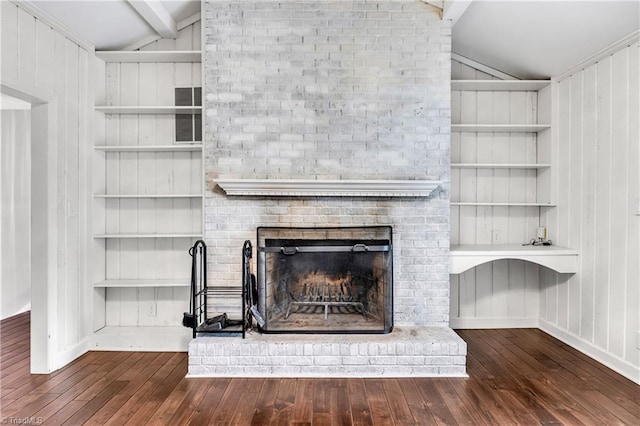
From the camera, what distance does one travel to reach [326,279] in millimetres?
3135

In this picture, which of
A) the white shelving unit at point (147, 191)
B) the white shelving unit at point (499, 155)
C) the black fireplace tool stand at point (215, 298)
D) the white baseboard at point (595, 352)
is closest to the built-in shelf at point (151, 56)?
the white shelving unit at point (147, 191)

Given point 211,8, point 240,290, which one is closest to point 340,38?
point 211,8

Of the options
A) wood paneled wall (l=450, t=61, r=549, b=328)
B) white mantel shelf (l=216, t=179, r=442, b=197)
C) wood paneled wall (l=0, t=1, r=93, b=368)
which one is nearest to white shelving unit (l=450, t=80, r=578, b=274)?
wood paneled wall (l=450, t=61, r=549, b=328)

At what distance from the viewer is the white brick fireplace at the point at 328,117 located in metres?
3.09

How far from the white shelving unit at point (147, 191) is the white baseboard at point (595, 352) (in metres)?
3.29

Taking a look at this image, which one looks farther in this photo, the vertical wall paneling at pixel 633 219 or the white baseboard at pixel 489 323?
the white baseboard at pixel 489 323

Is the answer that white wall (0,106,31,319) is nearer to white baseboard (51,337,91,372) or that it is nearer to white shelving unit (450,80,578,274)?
white baseboard (51,337,91,372)

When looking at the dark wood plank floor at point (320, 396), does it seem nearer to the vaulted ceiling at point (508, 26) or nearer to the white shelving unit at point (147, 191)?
the white shelving unit at point (147, 191)

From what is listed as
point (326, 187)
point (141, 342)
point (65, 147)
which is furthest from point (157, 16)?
point (141, 342)

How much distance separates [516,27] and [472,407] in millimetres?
2720

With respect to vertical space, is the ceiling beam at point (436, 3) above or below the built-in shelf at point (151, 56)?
above

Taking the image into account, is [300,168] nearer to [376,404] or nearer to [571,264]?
[376,404]

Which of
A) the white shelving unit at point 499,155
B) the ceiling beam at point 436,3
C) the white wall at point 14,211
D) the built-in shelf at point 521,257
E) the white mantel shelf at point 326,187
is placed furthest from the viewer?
the white wall at point 14,211

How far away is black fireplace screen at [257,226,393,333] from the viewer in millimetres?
3018
